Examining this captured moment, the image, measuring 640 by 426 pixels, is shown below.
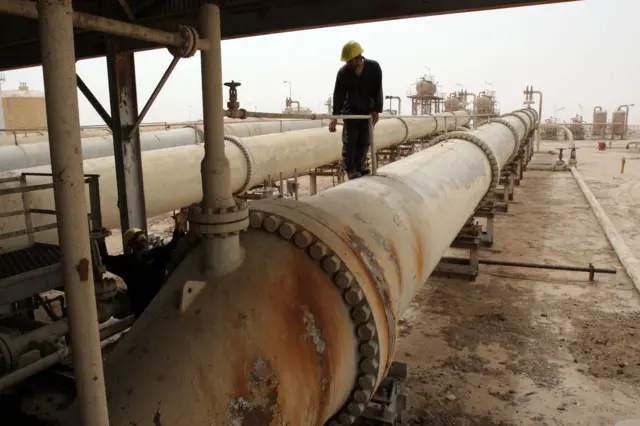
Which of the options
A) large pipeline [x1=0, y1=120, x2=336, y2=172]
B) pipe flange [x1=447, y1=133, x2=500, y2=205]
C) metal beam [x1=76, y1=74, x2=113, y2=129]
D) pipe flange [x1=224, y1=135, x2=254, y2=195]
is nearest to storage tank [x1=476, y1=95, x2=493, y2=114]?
large pipeline [x1=0, y1=120, x2=336, y2=172]

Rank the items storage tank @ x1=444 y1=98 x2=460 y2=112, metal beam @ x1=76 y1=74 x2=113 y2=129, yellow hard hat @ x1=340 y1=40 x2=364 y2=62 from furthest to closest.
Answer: storage tank @ x1=444 y1=98 x2=460 y2=112
yellow hard hat @ x1=340 y1=40 x2=364 y2=62
metal beam @ x1=76 y1=74 x2=113 y2=129

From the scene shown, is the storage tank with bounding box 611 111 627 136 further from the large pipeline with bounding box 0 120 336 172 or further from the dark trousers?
the dark trousers

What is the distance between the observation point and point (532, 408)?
395 cm

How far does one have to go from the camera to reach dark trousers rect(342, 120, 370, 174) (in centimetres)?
442

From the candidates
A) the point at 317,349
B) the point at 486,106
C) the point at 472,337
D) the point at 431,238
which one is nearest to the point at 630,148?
the point at 486,106

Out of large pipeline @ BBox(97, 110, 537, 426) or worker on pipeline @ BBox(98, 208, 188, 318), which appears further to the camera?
worker on pipeline @ BBox(98, 208, 188, 318)

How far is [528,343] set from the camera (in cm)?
500

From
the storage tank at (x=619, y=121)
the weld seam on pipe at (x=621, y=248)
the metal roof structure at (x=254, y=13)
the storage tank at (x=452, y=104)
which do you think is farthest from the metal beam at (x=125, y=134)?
the storage tank at (x=619, y=121)

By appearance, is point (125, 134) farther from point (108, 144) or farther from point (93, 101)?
point (108, 144)

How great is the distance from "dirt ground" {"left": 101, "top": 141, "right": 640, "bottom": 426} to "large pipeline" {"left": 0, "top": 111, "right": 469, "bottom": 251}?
2.59 m

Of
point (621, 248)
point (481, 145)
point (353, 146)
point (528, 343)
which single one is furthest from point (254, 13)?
point (621, 248)

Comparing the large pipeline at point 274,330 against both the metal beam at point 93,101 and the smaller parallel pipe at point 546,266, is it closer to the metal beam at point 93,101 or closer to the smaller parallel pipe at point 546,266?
the metal beam at point 93,101

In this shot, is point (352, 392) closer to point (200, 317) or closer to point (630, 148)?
point (200, 317)

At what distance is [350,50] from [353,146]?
0.82m
